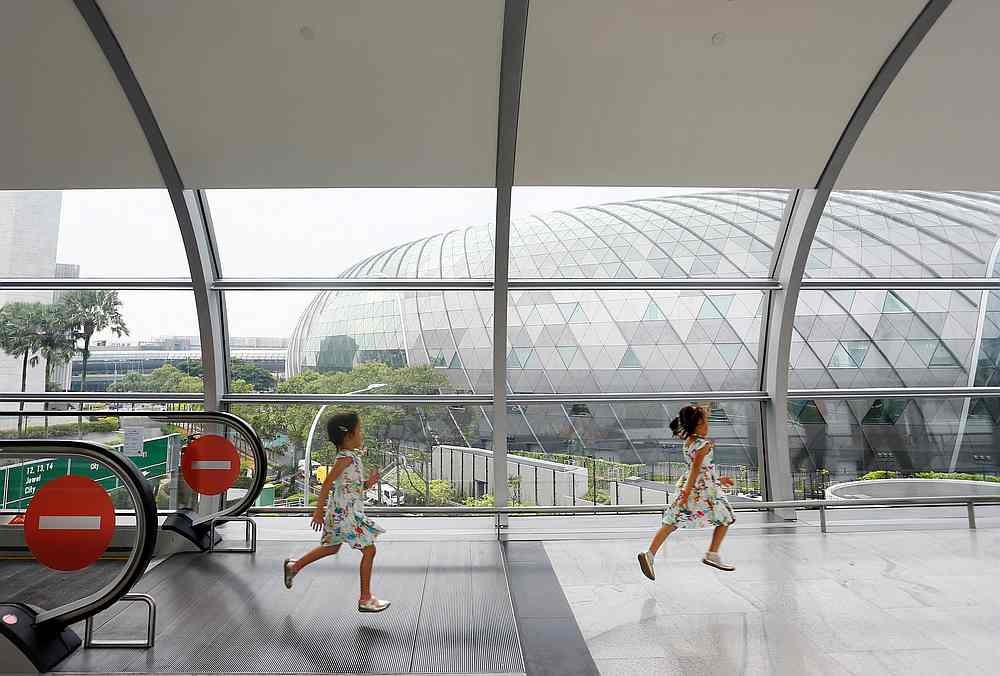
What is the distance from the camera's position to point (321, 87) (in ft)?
17.9

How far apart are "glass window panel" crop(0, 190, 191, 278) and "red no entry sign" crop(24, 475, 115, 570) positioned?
12.9ft

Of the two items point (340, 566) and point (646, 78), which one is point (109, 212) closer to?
point (340, 566)

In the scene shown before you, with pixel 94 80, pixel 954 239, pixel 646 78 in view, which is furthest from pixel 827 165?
pixel 94 80

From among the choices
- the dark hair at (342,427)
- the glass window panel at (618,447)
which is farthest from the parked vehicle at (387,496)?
the dark hair at (342,427)

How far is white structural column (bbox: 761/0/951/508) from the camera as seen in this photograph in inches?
210

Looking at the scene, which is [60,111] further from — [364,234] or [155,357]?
[364,234]

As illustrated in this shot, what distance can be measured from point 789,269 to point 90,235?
818 centimetres

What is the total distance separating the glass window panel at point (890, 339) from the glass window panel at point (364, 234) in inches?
167

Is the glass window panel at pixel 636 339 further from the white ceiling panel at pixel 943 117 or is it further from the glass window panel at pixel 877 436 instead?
the white ceiling panel at pixel 943 117

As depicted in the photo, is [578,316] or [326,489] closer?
[326,489]

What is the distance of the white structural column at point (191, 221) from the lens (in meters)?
4.99

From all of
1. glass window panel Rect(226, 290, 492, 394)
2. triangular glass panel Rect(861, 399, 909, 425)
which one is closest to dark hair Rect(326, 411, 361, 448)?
glass window panel Rect(226, 290, 492, 394)

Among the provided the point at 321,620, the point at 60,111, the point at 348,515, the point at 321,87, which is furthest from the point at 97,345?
the point at 321,620

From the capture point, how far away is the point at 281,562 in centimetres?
550
